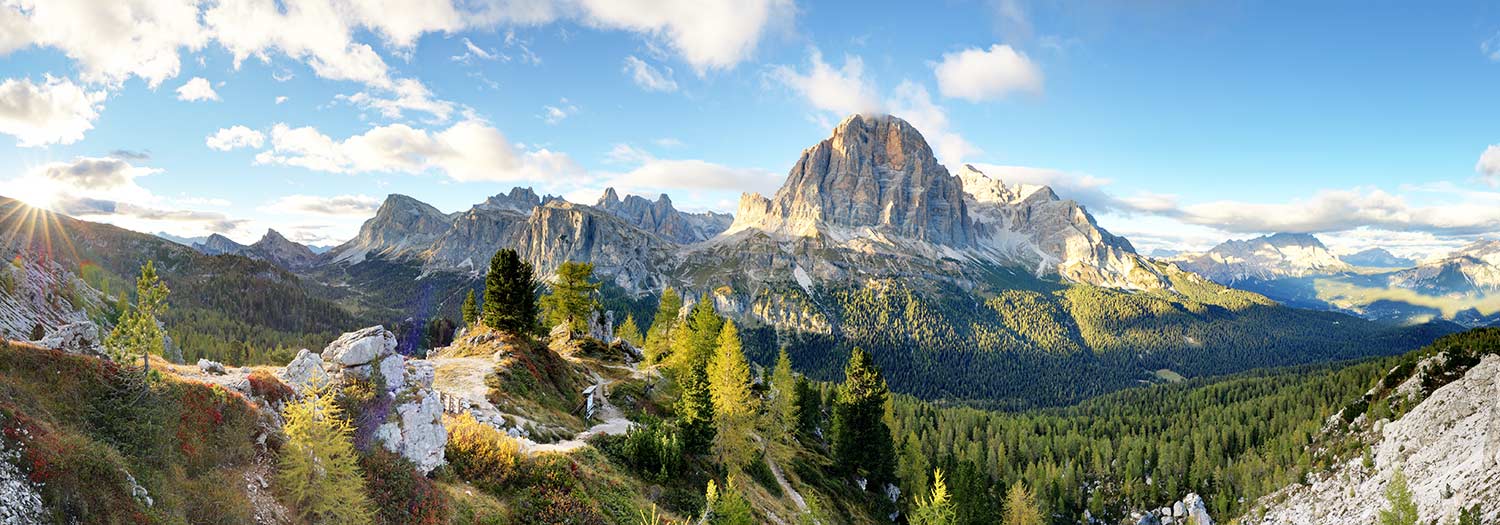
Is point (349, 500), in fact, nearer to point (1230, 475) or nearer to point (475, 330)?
point (475, 330)

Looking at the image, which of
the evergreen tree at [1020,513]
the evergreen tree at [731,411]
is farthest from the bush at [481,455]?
the evergreen tree at [1020,513]

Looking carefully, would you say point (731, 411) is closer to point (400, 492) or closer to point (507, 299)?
point (400, 492)

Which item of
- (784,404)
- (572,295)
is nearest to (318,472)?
(572,295)

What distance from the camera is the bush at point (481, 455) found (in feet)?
96.0

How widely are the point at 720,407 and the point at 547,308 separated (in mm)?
43258

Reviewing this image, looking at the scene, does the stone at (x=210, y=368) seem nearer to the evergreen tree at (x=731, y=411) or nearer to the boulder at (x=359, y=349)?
the boulder at (x=359, y=349)

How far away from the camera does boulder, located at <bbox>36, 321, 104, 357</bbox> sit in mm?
21656

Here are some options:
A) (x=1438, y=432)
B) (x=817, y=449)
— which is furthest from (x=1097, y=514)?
(x=817, y=449)

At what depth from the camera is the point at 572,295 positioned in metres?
79.8

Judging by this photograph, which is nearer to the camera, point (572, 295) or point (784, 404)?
point (572, 295)

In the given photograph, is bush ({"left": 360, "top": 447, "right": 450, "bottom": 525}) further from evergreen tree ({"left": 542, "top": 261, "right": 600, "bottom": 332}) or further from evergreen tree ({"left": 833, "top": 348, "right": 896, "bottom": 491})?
evergreen tree ({"left": 833, "top": 348, "right": 896, "bottom": 491})

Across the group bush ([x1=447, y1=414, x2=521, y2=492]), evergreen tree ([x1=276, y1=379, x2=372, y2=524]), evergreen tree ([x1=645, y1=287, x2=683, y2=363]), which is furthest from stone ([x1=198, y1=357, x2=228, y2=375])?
evergreen tree ([x1=645, y1=287, x2=683, y2=363])

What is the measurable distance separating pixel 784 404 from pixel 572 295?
3530 cm

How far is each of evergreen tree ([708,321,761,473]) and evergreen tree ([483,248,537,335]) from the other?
26.5 meters
